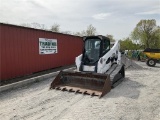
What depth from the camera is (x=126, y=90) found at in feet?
25.8

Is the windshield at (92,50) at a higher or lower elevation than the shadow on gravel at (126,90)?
higher

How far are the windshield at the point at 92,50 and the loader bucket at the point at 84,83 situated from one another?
4.11 ft

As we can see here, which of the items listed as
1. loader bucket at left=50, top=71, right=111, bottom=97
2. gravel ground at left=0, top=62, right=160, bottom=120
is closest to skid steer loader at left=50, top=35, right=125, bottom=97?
loader bucket at left=50, top=71, right=111, bottom=97

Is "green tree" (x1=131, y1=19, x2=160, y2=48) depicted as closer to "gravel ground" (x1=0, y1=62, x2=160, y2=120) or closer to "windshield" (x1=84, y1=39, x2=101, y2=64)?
"windshield" (x1=84, y1=39, x2=101, y2=64)

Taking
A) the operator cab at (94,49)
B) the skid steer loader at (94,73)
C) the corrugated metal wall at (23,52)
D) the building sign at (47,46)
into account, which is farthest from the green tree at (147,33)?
the operator cab at (94,49)

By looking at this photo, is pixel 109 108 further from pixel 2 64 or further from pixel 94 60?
pixel 2 64

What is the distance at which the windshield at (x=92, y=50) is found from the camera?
9.10m

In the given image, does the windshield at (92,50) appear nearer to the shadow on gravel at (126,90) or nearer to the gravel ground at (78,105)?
the shadow on gravel at (126,90)

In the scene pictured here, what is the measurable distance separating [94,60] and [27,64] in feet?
13.3

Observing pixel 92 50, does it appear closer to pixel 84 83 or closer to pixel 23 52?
pixel 84 83

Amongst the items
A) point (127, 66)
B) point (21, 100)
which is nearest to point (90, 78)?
point (21, 100)

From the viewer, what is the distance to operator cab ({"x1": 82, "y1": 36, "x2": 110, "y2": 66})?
29.7 ft

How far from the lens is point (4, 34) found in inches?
377

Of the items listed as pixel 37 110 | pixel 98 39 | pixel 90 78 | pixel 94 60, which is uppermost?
pixel 98 39
